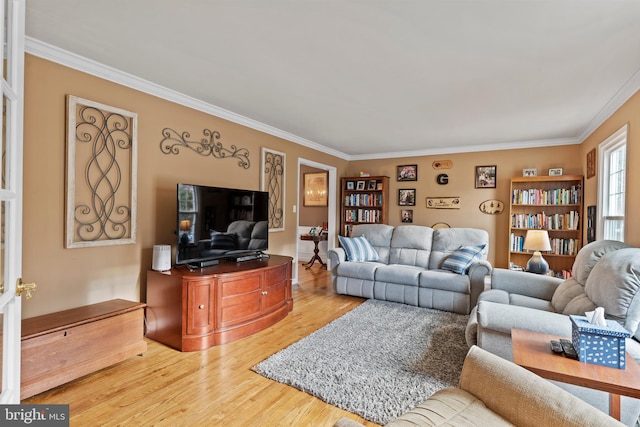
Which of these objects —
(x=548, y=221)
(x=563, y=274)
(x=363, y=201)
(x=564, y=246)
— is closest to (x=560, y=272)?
(x=563, y=274)

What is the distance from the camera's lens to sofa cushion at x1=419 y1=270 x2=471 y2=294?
3.76 metres

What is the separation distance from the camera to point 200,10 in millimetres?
1813

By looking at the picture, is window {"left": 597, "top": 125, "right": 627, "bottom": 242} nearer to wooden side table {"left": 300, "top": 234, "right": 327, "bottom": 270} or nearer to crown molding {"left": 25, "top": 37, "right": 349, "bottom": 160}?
crown molding {"left": 25, "top": 37, "right": 349, "bottom": 160}

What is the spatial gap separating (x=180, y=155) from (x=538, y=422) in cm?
336

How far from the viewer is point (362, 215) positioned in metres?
6.30

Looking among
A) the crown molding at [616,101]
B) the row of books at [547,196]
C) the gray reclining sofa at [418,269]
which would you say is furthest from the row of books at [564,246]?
the crown molding at [616,101]

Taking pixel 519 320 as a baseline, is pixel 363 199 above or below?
above

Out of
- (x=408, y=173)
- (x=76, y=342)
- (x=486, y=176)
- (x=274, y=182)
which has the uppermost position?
(x=408, y=173)

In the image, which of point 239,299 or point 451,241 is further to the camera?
point 451,241

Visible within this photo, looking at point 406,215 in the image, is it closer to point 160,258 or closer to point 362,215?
point 362,215

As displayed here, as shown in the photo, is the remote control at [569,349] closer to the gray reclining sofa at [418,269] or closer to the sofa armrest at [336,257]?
the gray reclining sofa at [418,269]

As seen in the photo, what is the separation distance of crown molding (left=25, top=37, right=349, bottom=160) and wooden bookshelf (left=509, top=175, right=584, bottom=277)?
13.1ft

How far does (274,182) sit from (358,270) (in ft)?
5.63

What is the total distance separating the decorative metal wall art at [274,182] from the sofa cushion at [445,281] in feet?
6.96
